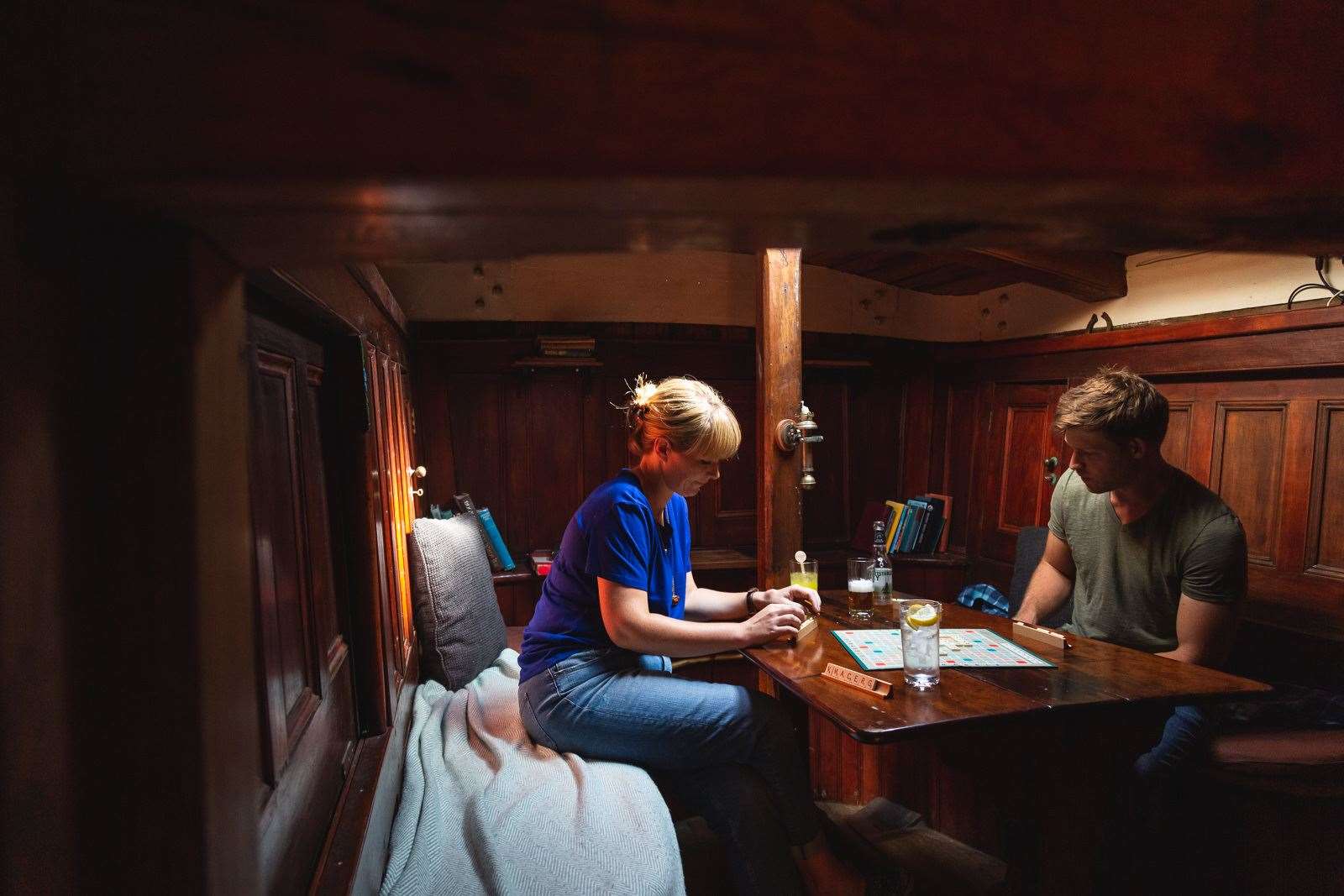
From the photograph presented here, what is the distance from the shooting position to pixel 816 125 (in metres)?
0.34

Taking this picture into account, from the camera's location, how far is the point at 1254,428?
8.25 feet

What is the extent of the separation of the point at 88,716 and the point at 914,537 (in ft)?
12.9

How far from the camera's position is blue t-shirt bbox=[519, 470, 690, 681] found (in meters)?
1.70

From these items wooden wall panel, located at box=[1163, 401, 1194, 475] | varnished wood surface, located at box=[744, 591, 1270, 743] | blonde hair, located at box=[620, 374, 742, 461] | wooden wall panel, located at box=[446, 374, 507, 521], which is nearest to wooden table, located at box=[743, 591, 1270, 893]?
varnished wood surface, located at box=[744, 591, 1270, 743]

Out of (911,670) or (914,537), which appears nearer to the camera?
(911,670)

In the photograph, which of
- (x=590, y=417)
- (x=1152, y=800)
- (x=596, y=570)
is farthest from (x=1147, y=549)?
(x=590, y=417)

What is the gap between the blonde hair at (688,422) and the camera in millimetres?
1822

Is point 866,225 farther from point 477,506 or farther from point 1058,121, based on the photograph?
point 477,506

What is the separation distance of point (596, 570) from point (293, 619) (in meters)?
0.74

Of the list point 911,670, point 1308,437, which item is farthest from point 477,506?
point 1308,437

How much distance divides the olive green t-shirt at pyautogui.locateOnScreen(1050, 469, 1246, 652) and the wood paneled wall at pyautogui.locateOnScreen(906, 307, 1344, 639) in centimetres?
72

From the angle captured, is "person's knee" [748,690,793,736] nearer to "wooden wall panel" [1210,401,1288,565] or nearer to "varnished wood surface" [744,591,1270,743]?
"varnished wood surface" [744,591,1270,743]

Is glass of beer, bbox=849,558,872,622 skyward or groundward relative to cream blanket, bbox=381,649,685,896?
skyward

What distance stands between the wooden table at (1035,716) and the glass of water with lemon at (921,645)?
0.10 feet
